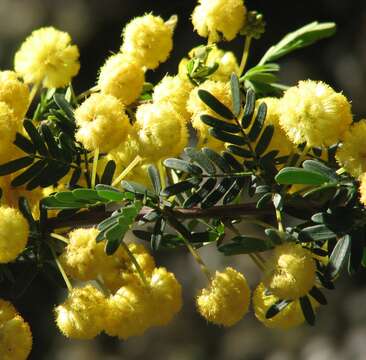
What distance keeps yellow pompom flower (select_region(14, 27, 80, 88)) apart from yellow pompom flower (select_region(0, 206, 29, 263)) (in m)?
0.36

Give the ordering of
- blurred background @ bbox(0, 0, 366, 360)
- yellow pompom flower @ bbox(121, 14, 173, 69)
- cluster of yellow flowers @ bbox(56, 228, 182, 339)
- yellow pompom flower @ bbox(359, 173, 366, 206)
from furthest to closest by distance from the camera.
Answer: blurred background @ bbox(0, 0, 366, 360)
yellow pompom flower @ bbox(121, 14, 173, 69)
cluster of yellow flowers @ bbox(56, 228, 182, 339)
yellow pompom flower @ bbox(359, 173, 366, 206)

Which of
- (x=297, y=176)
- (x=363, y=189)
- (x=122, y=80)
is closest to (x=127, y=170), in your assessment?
(x=122, y=80)

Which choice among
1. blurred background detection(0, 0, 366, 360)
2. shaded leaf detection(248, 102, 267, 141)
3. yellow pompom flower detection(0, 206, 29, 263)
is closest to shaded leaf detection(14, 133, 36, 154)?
yellow pompom flower detection(0, 206, 29, 263)

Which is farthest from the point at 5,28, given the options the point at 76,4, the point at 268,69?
the point at 268,69

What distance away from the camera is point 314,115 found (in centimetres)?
120

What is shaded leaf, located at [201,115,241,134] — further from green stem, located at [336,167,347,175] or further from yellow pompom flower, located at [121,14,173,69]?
yellow pompom flower, located at [121,14,173,69]

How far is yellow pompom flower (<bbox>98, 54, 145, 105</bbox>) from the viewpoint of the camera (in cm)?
136

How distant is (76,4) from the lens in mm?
5082

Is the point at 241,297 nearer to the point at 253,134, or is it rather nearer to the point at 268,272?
the point at 268,272

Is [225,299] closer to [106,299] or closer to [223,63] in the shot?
[106,299]

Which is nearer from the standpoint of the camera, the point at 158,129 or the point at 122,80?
the point at 158,129

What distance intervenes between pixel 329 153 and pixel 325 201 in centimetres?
11

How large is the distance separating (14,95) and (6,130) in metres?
0.10

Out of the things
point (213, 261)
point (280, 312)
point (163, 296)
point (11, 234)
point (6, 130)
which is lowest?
point (213, 261)
